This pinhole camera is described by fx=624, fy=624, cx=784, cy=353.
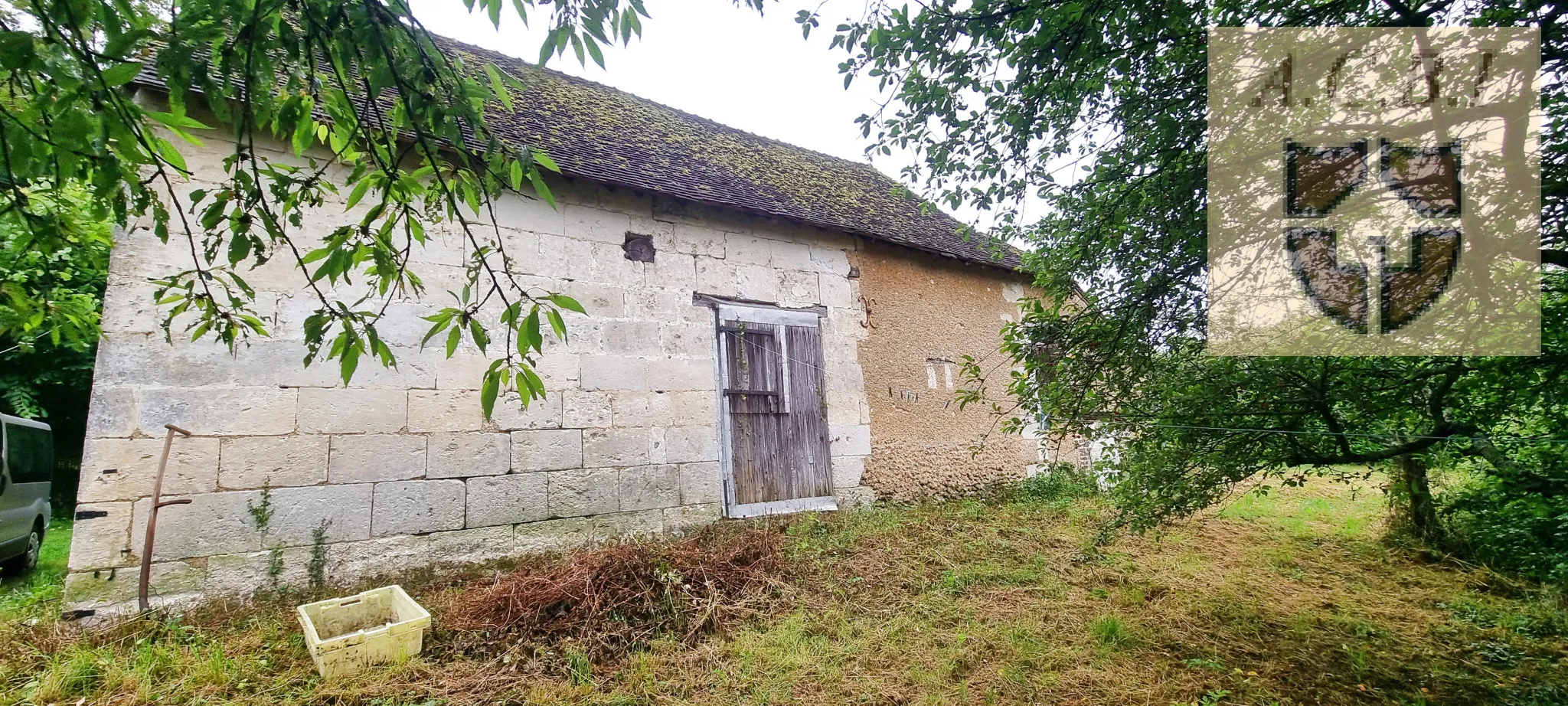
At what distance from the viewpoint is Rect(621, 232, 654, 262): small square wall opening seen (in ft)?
17.4

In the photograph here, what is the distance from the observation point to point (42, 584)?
473 centimetres

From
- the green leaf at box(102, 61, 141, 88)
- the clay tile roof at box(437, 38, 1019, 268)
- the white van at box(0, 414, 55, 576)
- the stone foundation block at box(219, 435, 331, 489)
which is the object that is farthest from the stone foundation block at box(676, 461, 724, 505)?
the white van at box(0, 414, 55, 576)

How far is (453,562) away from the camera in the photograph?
4.31 meters

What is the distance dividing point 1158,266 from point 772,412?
3.49 metres

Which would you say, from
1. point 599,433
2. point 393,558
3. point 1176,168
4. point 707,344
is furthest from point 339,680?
point 1176,168

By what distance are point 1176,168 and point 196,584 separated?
Result: 5742 millimetres

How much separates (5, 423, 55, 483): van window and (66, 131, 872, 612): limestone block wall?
11.6 feet

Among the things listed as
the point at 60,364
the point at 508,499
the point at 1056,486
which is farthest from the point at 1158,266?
the point at 60,364

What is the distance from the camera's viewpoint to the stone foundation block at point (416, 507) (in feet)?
13.6

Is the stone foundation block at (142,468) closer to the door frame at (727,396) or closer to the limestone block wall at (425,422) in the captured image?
the limestone block wall at (425,422)

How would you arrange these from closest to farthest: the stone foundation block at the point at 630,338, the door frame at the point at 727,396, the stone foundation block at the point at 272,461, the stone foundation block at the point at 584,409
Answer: the stone foundation block at the point at 272,461 < the stone foundation block at the point at 584,409 < the stone foundation block at the point at 630,338 < the door frame at the point at 727,396

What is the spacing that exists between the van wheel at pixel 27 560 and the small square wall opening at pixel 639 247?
→ 19.4 ft

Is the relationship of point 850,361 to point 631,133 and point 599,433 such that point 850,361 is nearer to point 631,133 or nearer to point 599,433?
point 599,433

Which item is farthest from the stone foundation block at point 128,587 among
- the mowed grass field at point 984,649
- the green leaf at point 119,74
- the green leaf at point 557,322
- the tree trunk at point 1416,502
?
the tree trunk at point 1416,502
